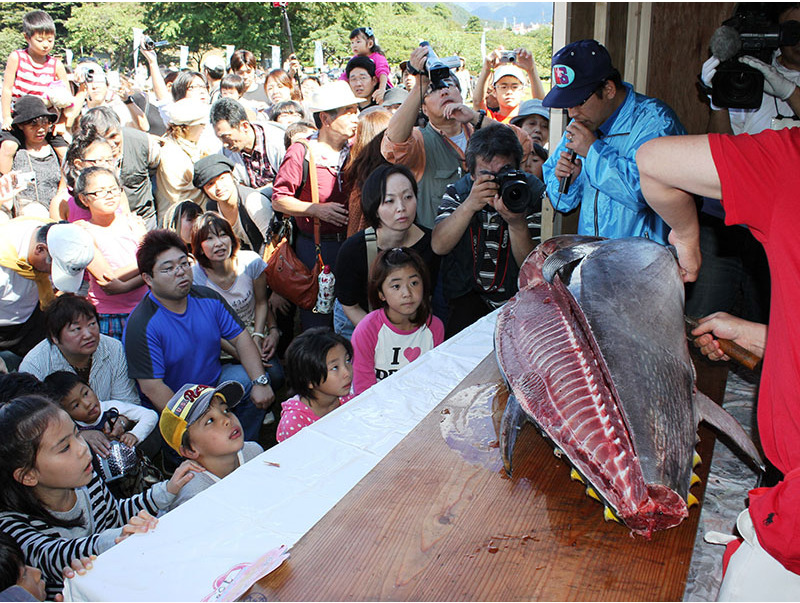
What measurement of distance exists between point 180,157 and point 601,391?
13.9 feet

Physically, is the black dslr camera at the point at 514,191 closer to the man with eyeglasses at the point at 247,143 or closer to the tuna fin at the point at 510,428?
the tuna fin at the point at 510,428

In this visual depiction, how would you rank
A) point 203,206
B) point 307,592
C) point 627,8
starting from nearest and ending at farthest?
point 307,592
point 627,8
point 203,206

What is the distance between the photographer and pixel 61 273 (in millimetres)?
3496

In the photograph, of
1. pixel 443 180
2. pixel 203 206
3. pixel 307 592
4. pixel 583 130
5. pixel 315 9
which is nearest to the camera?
pixel 307 592

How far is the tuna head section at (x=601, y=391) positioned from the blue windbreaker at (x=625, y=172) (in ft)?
2.21

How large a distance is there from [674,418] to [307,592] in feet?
2.78

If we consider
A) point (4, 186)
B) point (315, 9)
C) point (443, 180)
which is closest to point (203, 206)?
point (4, 186)

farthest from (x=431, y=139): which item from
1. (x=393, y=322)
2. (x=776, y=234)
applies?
(x=776, y=234)

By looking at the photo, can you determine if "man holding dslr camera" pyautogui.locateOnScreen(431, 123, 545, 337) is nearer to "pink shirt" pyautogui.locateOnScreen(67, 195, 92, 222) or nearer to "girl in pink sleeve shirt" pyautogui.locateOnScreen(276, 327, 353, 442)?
"girl in pink sleeve shirt" pyautogui.locateOnScreen(276, 327, 353, 442)

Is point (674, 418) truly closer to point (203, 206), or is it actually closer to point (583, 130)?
point (583, 130)

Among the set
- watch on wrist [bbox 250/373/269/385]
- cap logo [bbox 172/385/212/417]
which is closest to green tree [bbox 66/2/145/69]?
watch on wrist [bbox 250/373/269/385]

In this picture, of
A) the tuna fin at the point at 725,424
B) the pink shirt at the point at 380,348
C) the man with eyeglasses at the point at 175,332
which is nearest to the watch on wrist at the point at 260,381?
the man with eyeglasses at the point at 175,332

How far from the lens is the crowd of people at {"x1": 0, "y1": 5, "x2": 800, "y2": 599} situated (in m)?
2.03

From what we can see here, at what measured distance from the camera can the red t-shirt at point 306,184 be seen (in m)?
4.17
